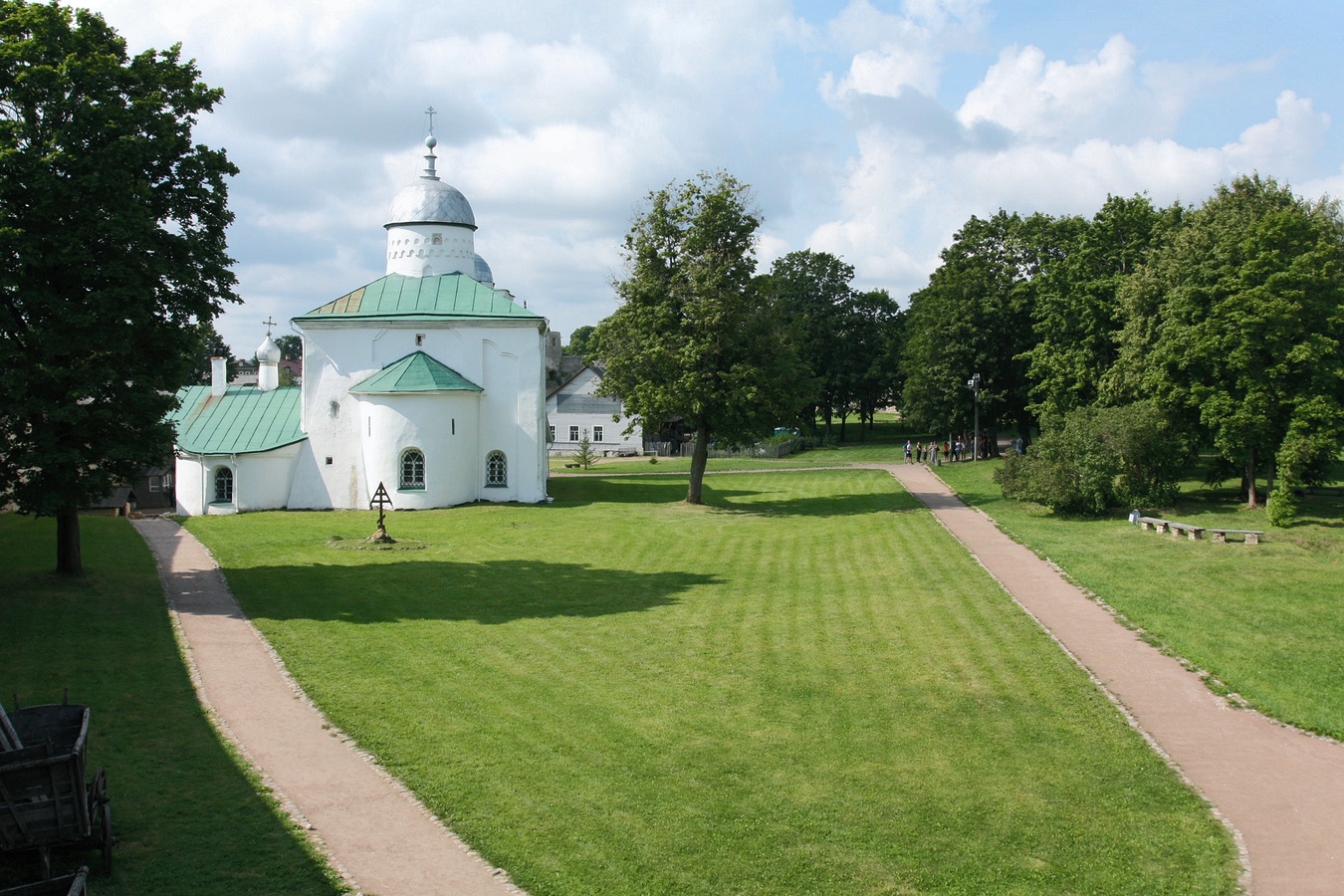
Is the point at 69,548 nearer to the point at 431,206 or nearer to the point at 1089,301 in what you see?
the point at 431,206

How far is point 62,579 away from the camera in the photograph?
21.2 m

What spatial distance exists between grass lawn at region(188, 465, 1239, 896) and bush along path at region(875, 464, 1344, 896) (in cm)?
40

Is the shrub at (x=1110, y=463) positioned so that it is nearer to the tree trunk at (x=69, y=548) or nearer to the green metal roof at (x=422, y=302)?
the green metal roof at (x=422, y=302)

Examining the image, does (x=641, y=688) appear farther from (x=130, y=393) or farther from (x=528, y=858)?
(x=130, y=393)

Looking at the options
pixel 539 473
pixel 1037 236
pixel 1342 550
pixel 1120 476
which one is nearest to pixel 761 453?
pixel 1037 236

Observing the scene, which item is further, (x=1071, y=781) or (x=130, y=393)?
(x=130, y=393)

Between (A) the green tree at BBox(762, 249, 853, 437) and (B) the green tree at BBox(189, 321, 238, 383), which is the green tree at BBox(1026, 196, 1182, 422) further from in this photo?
(B) the green tree at BBox(189, 321, 238, 383)

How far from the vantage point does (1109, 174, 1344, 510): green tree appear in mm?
31000

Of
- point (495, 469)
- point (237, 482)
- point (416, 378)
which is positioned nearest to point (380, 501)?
point (416, 378)

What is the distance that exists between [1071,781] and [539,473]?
29847mm

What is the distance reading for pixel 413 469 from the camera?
1481 inches

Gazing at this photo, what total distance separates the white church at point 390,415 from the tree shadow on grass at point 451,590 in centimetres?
1210

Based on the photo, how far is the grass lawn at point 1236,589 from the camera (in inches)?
620

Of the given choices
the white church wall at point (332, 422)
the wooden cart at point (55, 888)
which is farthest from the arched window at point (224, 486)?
the wooden cart at point (55, 888)
